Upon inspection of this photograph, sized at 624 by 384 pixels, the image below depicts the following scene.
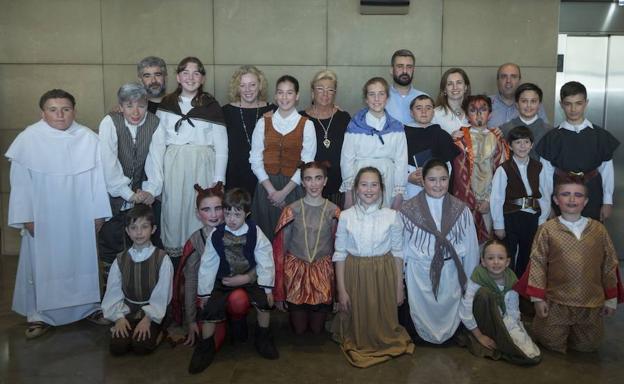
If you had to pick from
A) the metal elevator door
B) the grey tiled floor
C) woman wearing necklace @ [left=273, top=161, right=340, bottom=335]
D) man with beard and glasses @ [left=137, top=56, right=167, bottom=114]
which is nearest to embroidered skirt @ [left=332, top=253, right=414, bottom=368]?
the grey tiled floor

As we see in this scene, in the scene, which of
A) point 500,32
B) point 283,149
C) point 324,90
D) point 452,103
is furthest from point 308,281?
point 500,32

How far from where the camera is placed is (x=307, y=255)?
368cm

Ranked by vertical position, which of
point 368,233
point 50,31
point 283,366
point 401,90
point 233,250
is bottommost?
point 283,366

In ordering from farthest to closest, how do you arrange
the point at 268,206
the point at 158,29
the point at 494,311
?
the point at 158,29 → the point at 268,206 → the point at 494,311

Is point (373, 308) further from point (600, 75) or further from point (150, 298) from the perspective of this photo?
point (600, 75)

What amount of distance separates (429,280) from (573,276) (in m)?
0.85

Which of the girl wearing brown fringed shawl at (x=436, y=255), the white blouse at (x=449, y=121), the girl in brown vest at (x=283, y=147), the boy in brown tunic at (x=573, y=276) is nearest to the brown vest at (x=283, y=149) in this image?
the girl in brown vest at (x=283, y=147)

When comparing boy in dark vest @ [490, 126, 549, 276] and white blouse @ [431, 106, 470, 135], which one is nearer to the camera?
boy in dark vest @ [490, 126, 549, 276]

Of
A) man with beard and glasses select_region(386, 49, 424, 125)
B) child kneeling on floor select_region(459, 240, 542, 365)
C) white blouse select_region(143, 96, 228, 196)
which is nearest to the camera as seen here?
child kneeling on floor select_region(459, 240, 542, 365)

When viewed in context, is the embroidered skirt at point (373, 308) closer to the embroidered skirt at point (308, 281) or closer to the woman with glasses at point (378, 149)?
the embroidered skirt at point (308, 281)

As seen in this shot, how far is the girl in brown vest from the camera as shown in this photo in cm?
405

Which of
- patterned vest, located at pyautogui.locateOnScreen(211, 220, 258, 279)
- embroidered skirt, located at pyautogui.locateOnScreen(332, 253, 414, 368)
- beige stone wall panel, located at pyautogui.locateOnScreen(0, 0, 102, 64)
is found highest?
beige stone wall panel, located at pyautogui.locateOnScreen(0, 0, 102, 64)

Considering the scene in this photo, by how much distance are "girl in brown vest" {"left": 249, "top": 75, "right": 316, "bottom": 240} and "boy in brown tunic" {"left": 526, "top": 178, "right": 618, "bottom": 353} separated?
1.65 m

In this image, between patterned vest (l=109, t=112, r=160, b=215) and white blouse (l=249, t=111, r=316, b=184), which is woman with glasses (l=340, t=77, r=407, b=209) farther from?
patterned vest (l=109, t=112, r=160, b=215)
